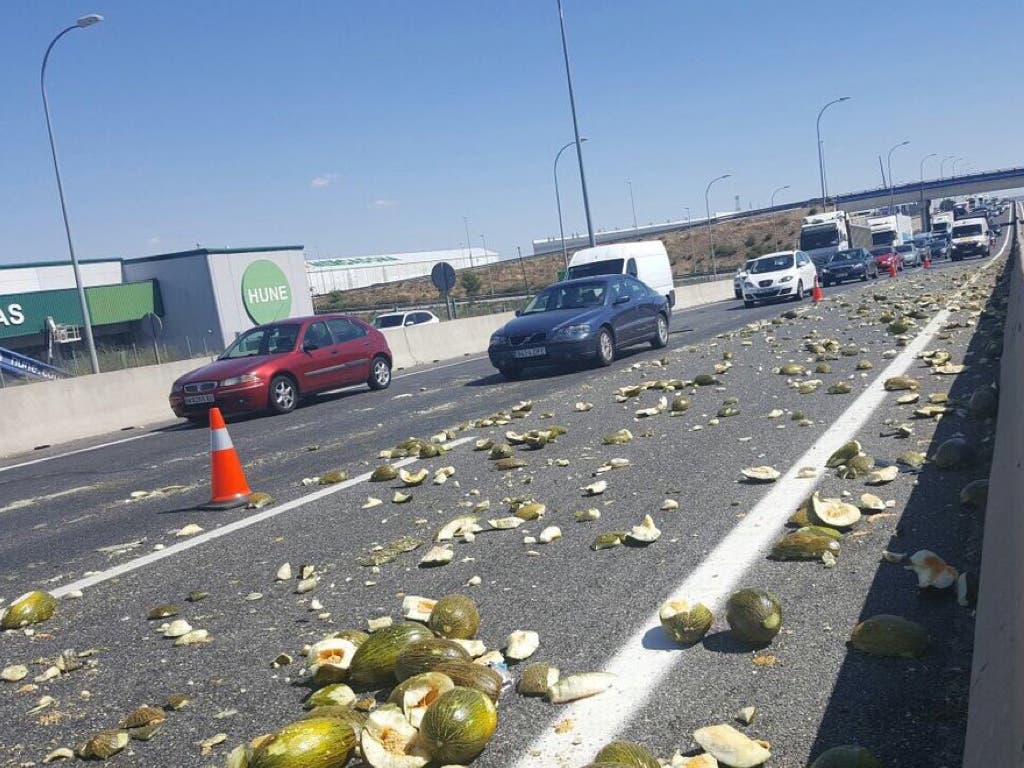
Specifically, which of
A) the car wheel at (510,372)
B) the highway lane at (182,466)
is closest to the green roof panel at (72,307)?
the car wheel at (510,372)

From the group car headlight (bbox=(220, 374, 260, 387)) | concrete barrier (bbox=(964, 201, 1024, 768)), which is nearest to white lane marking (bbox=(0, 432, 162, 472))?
car headlight (bbox=(220, 374, 260, 387))

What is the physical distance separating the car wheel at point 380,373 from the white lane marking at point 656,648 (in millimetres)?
11082

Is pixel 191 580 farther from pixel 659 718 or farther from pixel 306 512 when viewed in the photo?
pixel 659 718

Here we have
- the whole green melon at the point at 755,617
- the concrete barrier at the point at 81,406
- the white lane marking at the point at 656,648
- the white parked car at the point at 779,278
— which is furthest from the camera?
the white parked car at the point at 779,278

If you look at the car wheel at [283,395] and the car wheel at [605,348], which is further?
the car wheel at [605,348]

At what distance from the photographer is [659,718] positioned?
324 cm

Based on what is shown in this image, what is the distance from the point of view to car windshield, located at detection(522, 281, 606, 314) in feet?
57.8

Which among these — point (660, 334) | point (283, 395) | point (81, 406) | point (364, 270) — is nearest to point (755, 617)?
point (283, 395)

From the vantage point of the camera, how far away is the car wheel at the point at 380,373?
58.0 ft

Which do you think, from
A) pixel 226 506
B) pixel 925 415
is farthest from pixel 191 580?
pixel 925 415

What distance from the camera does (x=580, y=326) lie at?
53.4 feet

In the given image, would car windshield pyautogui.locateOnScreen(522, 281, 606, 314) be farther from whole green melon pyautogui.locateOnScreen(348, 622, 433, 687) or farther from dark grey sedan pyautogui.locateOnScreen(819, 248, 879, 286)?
dark grey sedan pyautogui.locateOnScreen(819, 248, 879, 286)

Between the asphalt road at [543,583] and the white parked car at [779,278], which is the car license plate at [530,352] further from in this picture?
the white parked car at [779,278]

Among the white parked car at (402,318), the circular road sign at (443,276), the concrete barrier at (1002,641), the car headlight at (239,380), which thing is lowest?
the concrete barrier at (1002,641)
